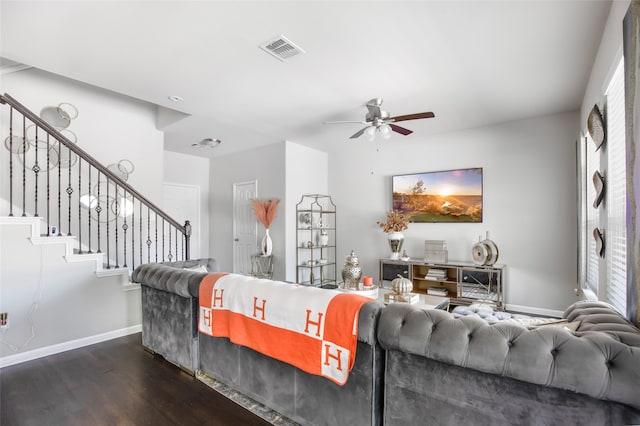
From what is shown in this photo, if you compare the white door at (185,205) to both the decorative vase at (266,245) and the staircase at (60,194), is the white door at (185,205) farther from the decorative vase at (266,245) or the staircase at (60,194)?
the decorative vase at (266,245)

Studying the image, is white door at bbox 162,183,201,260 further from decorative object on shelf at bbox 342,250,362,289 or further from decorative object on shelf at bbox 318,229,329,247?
decorative object on shelf at bbox 342,250,362,289

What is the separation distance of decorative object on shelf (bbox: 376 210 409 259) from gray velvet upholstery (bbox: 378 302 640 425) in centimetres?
356

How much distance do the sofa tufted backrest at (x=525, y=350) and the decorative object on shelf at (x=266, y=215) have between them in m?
4.20

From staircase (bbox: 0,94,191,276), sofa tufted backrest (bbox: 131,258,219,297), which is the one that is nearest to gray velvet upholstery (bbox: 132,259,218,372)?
sofa tufted backrest (bbox: 131,258,219,297)

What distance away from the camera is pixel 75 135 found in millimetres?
4168

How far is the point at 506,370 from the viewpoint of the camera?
1.23 metres

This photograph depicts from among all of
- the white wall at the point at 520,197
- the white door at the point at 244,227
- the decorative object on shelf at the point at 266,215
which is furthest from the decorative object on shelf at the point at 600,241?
the white door at the point at 244,227

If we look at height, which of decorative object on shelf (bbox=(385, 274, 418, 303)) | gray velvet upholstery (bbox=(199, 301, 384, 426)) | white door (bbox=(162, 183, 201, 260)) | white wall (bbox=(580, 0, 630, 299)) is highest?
white wall (bbox=(580, 0, 630, 299))

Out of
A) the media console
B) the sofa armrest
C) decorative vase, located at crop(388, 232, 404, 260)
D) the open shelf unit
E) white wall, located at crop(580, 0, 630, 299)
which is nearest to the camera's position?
the sofa armrest

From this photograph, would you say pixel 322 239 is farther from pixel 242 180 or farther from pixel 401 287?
pixel 401 287

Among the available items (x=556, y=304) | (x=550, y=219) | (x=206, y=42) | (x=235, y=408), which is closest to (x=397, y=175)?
(x=550, y=219)

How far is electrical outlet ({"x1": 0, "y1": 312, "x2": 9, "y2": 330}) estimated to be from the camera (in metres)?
2.76

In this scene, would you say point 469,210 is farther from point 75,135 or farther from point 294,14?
point 75,135

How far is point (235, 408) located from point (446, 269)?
368 centimetres
